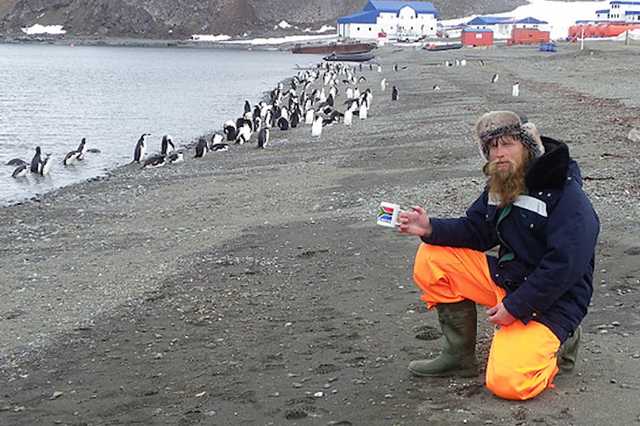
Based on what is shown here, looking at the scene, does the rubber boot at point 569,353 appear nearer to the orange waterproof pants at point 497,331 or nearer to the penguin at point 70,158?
the orange waterproof pants at point 497,331

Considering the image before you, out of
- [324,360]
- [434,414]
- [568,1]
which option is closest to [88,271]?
[324,360]

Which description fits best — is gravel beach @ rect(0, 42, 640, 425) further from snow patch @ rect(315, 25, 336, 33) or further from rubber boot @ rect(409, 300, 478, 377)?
snow patch @ rect(315, 25, 336, 33)

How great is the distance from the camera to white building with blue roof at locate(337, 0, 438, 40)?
105875 millimetres

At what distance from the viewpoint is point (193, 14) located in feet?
450

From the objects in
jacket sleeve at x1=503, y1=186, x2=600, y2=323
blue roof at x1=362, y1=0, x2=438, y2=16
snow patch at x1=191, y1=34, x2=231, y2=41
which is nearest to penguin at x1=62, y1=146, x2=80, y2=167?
jacket sleeve at x1=503, y1=186, x2=600, y2=323

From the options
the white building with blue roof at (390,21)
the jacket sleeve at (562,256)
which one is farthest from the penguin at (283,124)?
the white building with blue roof at (390,21)

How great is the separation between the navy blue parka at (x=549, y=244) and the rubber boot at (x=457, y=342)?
0.28m

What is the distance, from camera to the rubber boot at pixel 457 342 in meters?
4.32

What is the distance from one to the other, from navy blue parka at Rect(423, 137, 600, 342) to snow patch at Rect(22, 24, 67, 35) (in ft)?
481

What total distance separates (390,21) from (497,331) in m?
107

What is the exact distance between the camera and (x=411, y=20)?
354ft

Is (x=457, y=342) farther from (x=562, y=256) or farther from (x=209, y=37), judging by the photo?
(x=209, y=37)

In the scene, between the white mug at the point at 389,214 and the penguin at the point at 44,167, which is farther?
the penguin at the point at 44,167

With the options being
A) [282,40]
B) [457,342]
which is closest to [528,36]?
A: [282,40]
